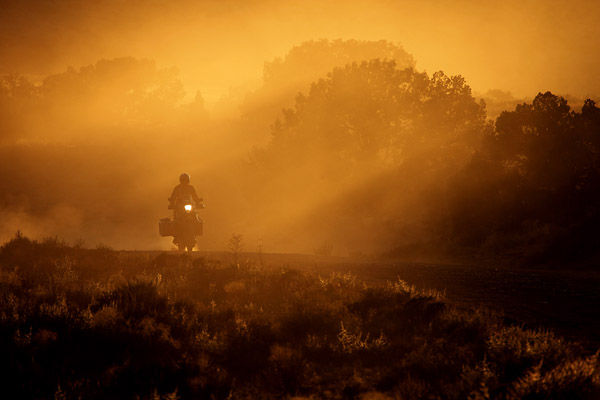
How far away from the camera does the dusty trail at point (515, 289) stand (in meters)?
10.2

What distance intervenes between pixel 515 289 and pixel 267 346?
26.7 ft

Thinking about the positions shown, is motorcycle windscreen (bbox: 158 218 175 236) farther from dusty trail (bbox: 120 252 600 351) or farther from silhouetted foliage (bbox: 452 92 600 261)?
silhouetted foliage (bbox: 452 92 600 261)

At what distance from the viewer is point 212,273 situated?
14109 millimetres

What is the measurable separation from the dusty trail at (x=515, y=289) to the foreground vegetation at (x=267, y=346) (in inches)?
47.1

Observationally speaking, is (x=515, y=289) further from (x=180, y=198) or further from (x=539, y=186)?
(x=539, y=186)

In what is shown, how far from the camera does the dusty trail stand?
10.2m

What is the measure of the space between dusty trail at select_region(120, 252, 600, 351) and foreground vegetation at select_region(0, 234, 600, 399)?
1.20 metres

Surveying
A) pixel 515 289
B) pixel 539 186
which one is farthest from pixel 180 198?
pixel 539 186

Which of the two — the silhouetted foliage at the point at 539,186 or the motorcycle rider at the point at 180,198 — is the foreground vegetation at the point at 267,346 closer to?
the motorcycle rider at the point at 180,198

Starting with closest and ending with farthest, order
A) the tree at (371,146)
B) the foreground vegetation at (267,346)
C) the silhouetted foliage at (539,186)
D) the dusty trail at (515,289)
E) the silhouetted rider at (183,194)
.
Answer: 1. the foreground vegetation at (267,346)
2. the dusty trail at (515,289)
3. the silhouetted rider at (183,194)
4. the silhouetted foliage at (539,186)
5. the tree at (371,146)

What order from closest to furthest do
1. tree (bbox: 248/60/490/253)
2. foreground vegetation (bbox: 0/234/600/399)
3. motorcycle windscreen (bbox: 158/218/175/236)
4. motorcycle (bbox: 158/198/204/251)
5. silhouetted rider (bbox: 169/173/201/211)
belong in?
foreground vegetation (bbox: 0/234/600/399)
silhouetted rider (bbox: 169/173/201/211)
motorcycle (bbox: 158/198/204/251)
motorcycle windscreen (bbox: 158/218/175/236)
tree (bbox: 248/60/490/253)

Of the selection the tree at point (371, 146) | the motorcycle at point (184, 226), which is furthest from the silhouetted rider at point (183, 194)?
the tree at point (371, 146)

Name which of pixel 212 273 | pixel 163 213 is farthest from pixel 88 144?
pixel 212 273

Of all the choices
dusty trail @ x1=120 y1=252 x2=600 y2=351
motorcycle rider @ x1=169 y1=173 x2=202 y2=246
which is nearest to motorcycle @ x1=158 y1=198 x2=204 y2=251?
motorcycle rider @ x1=169 y1=173 x2=202 y2=246
